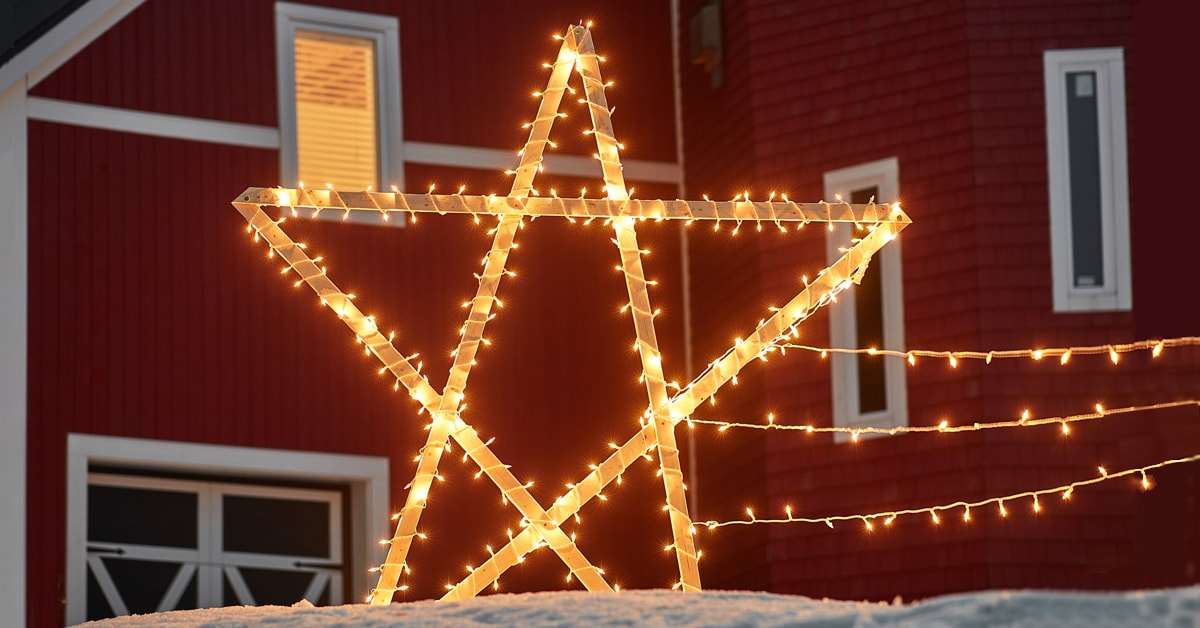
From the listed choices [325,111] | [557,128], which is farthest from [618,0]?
[325,111]

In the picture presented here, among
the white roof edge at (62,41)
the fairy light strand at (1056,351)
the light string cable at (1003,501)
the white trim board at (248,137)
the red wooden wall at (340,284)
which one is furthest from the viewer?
the white trim board at (248,137)

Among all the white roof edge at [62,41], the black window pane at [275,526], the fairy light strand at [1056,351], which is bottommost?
the black window pane at [275,526]

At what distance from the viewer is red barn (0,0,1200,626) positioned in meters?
11.3

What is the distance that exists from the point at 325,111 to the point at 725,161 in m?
2.24

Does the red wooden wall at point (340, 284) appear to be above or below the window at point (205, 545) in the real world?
above

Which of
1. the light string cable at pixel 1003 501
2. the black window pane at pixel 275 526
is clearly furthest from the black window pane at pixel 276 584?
the light string cable at pixel 1003 501

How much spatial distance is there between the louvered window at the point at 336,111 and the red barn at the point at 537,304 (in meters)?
0.02

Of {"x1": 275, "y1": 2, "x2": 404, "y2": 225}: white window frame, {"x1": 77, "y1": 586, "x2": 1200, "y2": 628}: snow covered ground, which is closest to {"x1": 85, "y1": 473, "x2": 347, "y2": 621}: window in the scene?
{"x1": 275, "y1": 2, "x2": 404, "y2": 225}: white window frame

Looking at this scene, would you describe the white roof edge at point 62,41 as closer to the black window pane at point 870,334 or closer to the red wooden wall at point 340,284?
the red wooden wall at point 340,284

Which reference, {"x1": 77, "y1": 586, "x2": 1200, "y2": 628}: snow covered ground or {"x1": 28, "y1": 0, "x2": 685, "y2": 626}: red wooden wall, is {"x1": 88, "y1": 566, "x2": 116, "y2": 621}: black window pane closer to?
{"x1": 28, "y1": 0, "x2": 685, "y2": 626}: red wooden wall

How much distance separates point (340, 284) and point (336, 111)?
0.98 metres

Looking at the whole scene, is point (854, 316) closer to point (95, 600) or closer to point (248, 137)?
point (248, 137)

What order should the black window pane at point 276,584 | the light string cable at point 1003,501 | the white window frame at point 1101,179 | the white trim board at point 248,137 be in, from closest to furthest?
the light string cable at point 1003,501
the white window frame at point 1101,179
the white trim board at point 248,137
the black window pane at point 276,584

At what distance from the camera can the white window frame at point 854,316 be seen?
11.8 meters
